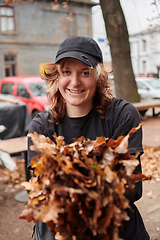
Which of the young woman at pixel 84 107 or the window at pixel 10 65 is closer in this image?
the young woman at pixel 84 107

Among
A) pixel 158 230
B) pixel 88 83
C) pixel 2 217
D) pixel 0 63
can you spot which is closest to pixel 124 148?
pixel 88 83

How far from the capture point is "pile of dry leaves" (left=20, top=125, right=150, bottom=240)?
1.10 metres

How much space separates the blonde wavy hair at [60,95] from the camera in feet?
6.43

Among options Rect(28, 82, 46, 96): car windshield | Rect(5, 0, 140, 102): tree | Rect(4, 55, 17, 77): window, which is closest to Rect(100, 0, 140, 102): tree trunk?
Rect(5, 0, 140, 102): tree

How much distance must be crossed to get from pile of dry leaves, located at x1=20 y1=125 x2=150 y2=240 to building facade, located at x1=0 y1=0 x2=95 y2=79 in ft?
70.9

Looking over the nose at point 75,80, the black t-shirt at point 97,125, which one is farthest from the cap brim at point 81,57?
the black t-shirt at point 97,125

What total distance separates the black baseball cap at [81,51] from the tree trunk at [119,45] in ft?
19.0

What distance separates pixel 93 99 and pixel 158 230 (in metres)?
1.69

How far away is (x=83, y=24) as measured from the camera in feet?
79.7

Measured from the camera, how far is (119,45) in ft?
25.1

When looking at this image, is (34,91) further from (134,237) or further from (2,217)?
(134,237)

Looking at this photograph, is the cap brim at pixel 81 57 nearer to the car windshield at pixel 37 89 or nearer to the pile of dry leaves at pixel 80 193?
the pile of dry leaves at pixel 80 193

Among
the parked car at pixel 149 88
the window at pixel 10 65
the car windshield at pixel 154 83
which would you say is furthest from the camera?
the window at pixel 10 65

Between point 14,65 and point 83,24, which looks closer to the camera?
point 14,65
